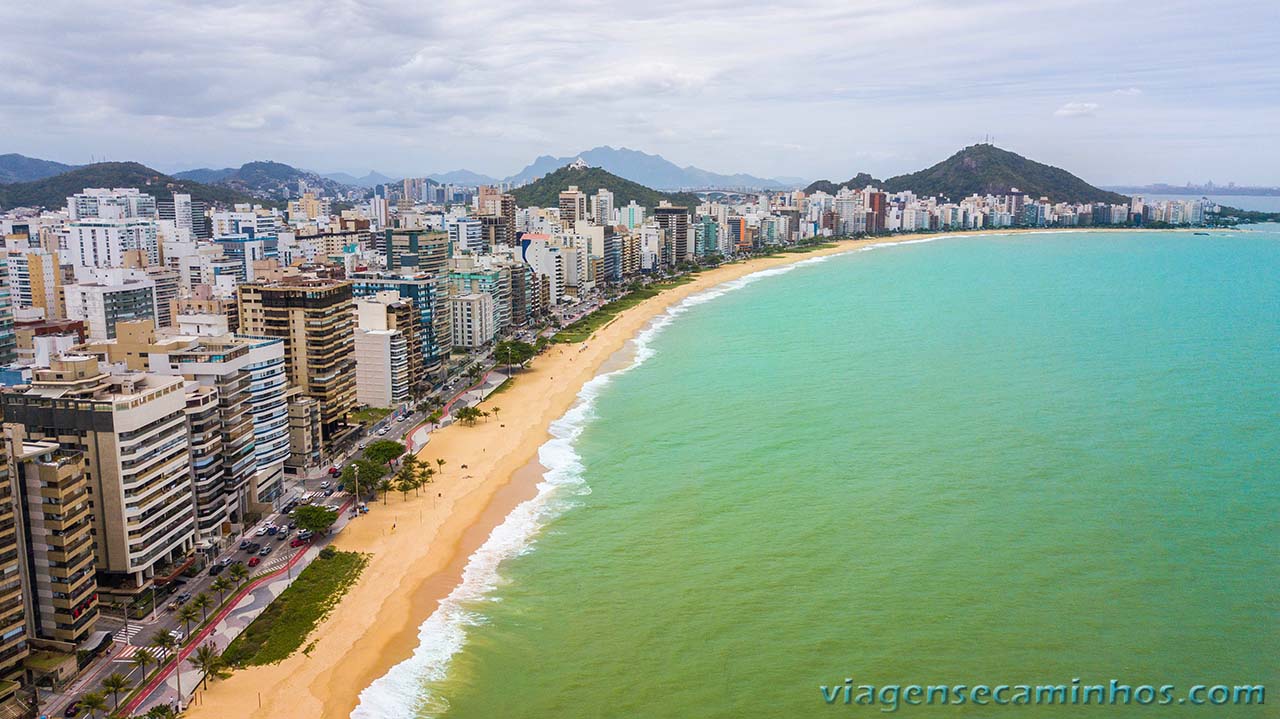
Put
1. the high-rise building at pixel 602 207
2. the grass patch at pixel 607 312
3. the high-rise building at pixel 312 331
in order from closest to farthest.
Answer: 1. the high-rise building at pixel 312 331
2. the grass patch at pixel 607 312
3. the high-rise building at pixel 602 207

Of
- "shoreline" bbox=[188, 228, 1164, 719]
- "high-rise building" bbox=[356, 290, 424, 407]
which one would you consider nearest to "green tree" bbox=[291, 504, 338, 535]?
"shoreline" bbox=[188, 228, 1164, 719]

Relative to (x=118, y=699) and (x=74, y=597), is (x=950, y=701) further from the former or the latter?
(x=74, y=597)

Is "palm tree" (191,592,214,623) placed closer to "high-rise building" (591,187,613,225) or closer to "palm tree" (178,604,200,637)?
"palm tree" (178,604,200,637)

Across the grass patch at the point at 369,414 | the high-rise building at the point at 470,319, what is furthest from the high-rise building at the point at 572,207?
the grass patch at the point at 369,414

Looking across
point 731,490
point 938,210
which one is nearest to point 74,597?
point 731,490

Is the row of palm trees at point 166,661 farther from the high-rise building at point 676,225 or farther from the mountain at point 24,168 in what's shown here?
the mountain at point 24,168

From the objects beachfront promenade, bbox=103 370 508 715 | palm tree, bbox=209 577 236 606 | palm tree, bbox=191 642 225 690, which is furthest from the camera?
palm tree, bbox=209 577 236 606
